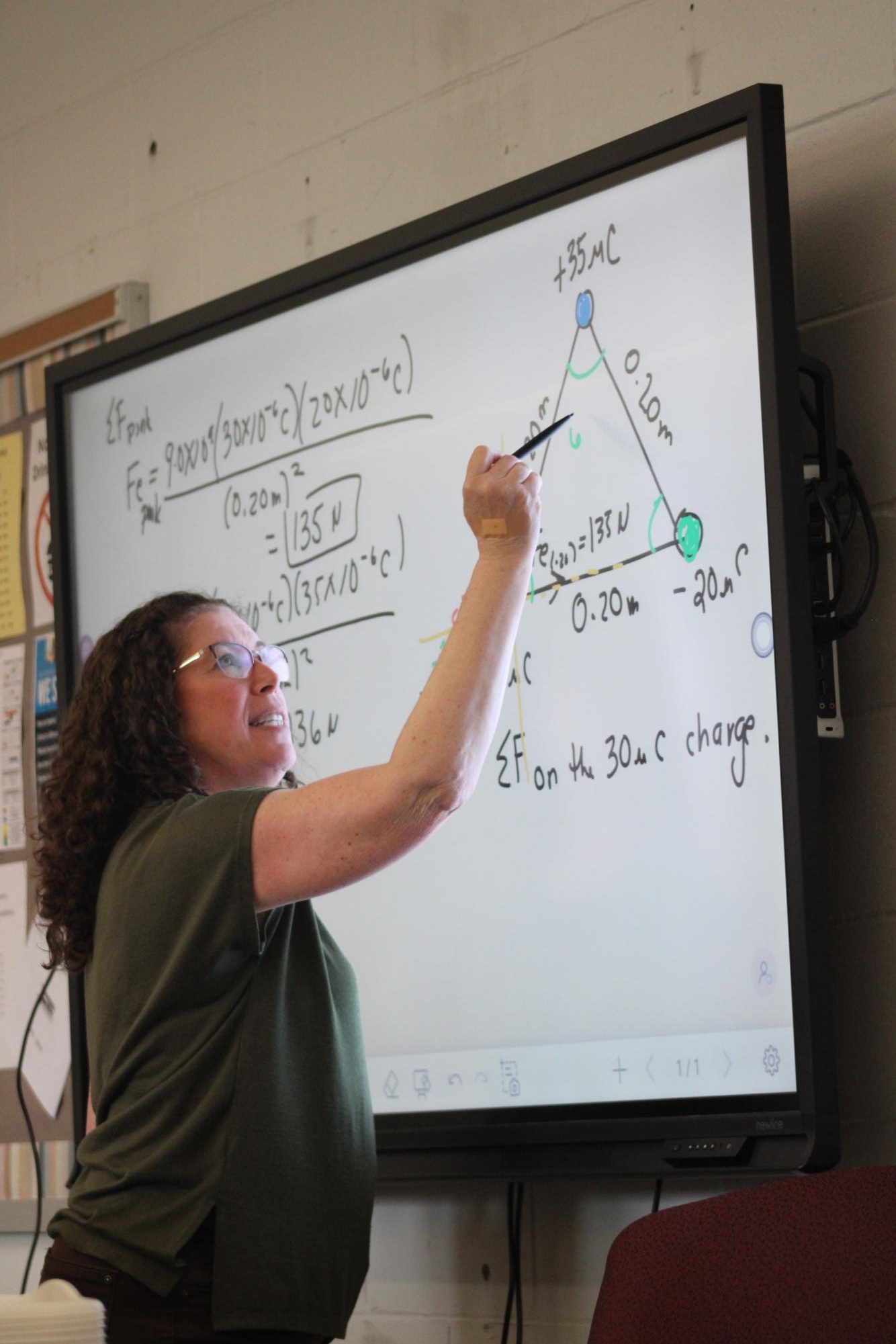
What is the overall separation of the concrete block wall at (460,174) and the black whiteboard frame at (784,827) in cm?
10

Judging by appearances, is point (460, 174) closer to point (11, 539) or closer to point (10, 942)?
point (11, 539)

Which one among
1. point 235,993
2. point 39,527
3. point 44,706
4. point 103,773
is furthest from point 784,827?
point 39,527

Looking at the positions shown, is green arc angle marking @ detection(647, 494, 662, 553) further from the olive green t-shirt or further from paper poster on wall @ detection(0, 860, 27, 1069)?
paper poster on wall @ detection(0, 860, 27, 1069)

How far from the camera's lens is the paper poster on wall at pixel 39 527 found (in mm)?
2559

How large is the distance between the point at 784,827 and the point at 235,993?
1.80 ft

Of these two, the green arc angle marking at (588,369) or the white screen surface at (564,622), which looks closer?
the white screen surface at (564,622)

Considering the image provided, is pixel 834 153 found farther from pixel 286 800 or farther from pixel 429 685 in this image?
pixel 286 800

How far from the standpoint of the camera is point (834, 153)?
5.58 ft

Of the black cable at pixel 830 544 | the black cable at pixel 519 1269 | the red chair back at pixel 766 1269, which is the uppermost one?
the black cable at pixel 830 544

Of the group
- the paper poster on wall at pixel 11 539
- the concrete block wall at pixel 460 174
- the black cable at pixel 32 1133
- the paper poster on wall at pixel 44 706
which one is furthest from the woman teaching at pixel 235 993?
the paper poster on wall at pixel 11 539

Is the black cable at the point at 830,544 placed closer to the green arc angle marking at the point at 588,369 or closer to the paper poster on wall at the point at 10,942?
the green arc angle marking at the point at 588,369

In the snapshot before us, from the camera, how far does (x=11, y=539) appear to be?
8.65ft

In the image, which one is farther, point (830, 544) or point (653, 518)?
point (653, 518)

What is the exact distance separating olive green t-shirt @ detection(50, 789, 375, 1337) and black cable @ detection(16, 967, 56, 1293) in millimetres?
931
